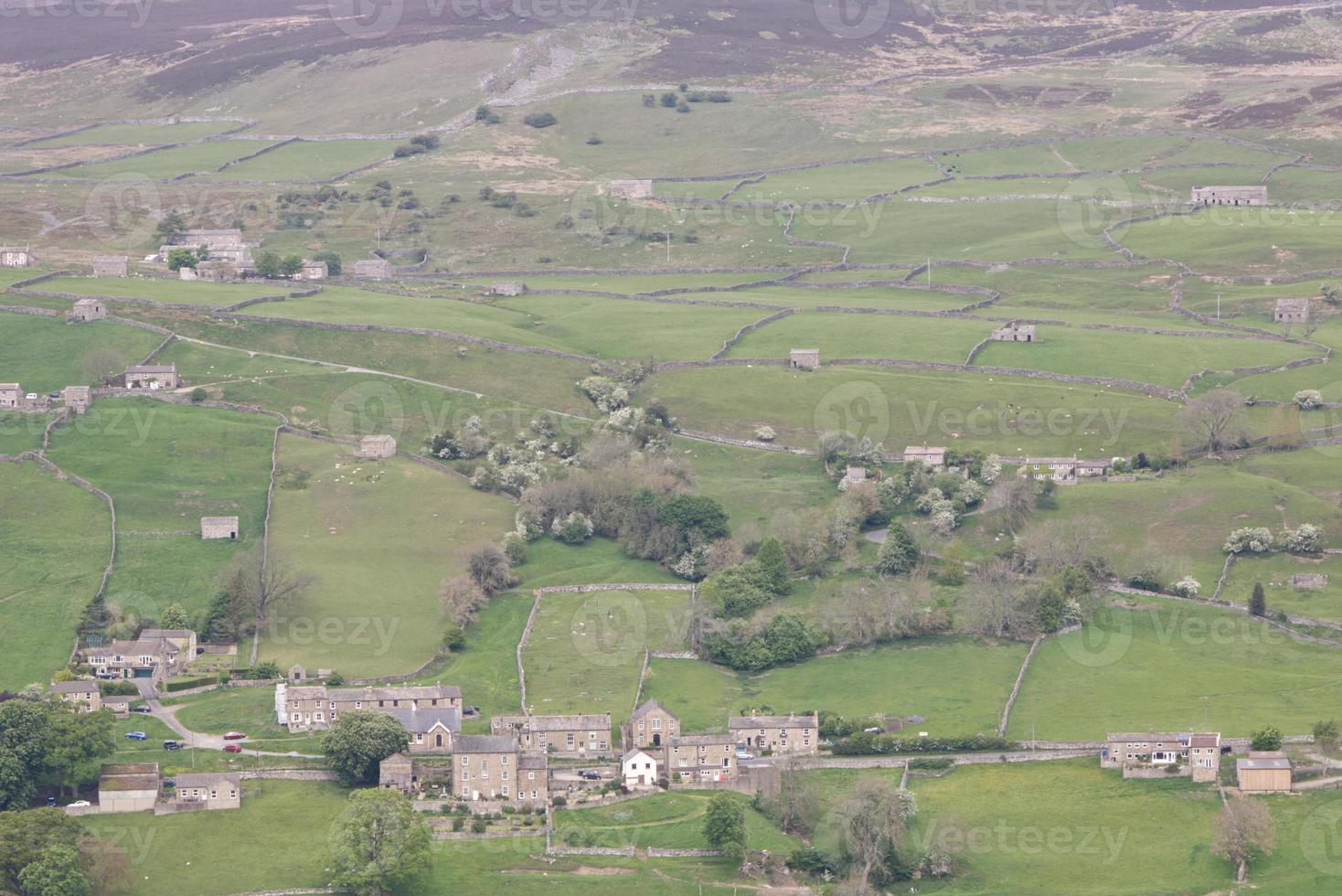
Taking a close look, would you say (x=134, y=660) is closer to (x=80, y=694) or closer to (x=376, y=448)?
(x=80, y=694)

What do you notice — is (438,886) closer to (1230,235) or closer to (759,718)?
(759,718)

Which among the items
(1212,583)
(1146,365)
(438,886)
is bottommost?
(438,886)

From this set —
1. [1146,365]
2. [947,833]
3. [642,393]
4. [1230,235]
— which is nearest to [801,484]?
[642,393]

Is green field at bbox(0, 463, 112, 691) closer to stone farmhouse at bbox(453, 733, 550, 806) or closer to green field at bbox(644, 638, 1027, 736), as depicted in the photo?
stone farmhouse at bbox(453, 733, 550, 806)

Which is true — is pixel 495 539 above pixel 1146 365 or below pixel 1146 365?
below

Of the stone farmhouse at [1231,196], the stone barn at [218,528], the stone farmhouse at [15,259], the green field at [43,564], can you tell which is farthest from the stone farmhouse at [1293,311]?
the stone farmhouse at [15,259]

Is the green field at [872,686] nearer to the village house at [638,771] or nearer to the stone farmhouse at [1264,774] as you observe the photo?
the village house at [638,771]

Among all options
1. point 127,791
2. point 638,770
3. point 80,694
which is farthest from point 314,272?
point 638,770
